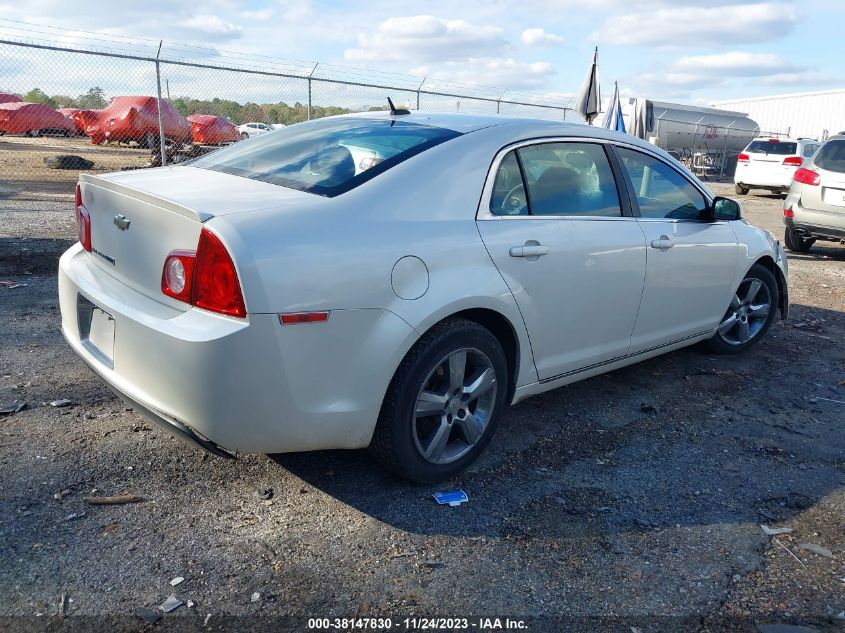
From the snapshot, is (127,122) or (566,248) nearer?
(566,248)

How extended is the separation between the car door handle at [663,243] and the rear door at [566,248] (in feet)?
0.39

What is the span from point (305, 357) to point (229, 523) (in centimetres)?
81

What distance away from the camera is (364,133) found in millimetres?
3463

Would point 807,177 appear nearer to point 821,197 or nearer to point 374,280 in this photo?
point 821,197

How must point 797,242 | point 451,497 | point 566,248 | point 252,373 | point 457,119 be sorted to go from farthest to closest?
point 797,242 < point 457,119 < point 566,248 < point 451,497 < point 252,373

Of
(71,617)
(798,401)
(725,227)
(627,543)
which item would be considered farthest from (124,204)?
(798,401)

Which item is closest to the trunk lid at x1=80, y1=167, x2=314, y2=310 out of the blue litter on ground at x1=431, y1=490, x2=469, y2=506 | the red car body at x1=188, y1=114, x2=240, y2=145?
the blue litter on ground at x1=431, y1=490, x2=469, y2=506

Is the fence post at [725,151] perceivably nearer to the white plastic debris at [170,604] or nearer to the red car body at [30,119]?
the red car body at [30,119]

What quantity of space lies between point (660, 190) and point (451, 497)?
2368mm

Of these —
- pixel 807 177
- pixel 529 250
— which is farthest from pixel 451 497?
pixel 807 177

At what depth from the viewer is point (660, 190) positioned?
426 centimetres

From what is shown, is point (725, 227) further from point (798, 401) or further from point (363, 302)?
point (363, 302)

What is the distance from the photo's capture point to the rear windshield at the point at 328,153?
2.98 m

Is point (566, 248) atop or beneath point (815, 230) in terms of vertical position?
atop
